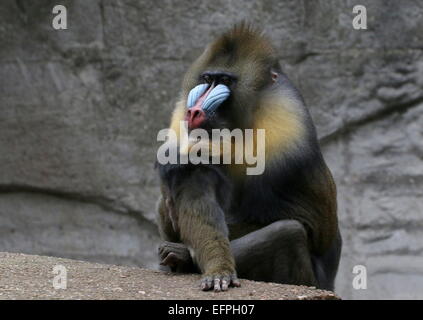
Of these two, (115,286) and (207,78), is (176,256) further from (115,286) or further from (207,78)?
(207,78)

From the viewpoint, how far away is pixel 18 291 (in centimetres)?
448

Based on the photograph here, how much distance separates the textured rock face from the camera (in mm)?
8242

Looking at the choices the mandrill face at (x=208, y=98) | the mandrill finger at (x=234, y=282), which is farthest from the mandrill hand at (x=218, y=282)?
the mandrill face at (x=208, y=98)

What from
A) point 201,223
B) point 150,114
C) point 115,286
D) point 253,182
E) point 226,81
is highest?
point 150,114

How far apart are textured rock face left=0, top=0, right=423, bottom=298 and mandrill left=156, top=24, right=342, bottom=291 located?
101 inches

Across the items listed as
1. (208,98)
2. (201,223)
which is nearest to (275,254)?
(201,223)

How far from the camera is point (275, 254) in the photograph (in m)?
5.42

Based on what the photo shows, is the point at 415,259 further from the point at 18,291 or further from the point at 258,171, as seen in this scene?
the point at 18,291

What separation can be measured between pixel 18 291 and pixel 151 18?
437 centimetres

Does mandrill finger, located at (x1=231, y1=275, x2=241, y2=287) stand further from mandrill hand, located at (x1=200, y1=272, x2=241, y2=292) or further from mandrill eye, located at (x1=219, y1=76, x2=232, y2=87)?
mandrill eye, located at (x1=219, y1=76, x2=232, y2=87)

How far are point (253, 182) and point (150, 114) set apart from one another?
10.1 ft

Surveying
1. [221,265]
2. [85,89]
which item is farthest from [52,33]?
[221,265]

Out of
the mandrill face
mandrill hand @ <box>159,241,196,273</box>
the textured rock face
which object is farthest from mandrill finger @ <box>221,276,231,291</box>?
the textured rock face

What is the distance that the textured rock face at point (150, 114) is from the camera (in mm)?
8242
